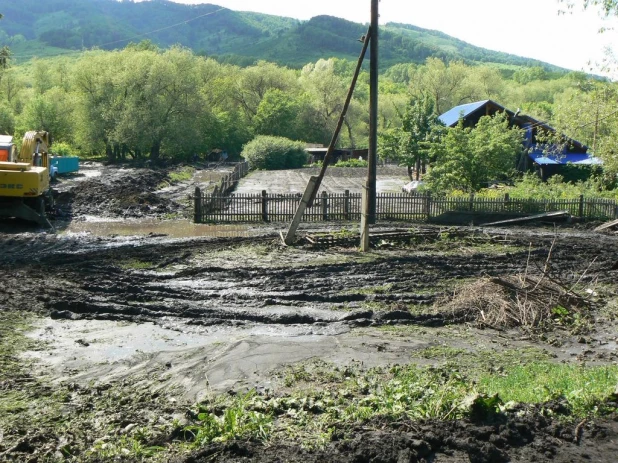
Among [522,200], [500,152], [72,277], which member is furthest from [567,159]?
[72,277]

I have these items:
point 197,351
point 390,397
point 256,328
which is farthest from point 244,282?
point 390,397

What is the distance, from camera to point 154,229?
27219 millimetres

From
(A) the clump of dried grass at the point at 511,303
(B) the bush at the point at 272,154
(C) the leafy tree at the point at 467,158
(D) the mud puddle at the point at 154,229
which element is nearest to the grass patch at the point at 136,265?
(D) the mud puddle at the point at 154,229

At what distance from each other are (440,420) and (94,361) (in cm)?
587

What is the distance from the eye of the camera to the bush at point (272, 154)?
2911 inches

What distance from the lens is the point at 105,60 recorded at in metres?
71.2

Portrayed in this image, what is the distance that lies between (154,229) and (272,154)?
4759cm

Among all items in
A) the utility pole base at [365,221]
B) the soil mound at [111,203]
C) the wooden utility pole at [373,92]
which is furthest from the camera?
the soil mound at [111,203]

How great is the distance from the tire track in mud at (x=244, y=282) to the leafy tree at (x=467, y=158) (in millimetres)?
12090

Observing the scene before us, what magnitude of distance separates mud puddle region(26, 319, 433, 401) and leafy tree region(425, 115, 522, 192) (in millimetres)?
22718

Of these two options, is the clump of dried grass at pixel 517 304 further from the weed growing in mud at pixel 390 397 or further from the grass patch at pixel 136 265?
the grass patch at pixel 136 265

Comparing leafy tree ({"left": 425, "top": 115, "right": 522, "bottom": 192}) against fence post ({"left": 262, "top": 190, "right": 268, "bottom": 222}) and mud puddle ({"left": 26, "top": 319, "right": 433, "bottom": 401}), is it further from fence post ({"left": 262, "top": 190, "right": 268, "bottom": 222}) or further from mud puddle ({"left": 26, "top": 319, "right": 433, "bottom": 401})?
mud puddle ({"left": 26, "top": 319, "right": 433, "bottom": 401})

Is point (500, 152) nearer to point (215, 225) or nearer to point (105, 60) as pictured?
point (215, 225)

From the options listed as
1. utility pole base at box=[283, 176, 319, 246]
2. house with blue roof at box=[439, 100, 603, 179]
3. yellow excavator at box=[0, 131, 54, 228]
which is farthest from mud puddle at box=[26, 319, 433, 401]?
house with blue roof at box=[439, 100, 603, 179]
